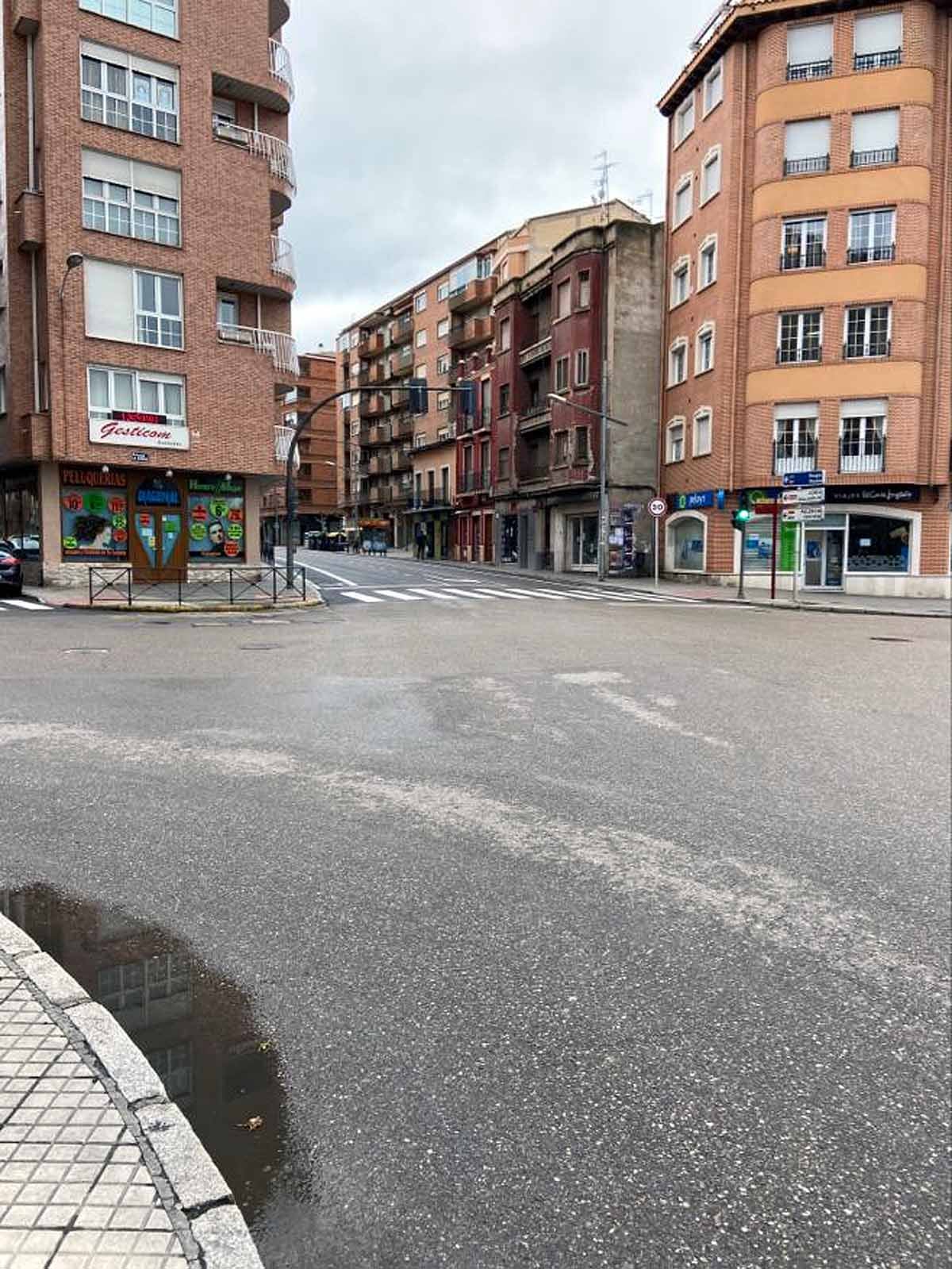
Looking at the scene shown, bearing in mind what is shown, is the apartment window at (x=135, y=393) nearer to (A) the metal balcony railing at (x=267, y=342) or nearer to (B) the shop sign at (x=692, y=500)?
(A) the metal balcony railing at (x=267, y=342)

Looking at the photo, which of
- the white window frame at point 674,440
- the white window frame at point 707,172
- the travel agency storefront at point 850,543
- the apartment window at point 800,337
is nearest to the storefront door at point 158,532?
the travel agency storefront at point 850,543

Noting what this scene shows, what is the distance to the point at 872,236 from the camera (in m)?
30.7

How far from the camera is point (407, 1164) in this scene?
2641 millimetres

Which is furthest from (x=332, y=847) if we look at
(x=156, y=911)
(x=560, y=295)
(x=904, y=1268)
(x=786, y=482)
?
(x=560, y=295)

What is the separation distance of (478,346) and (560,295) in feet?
63.4

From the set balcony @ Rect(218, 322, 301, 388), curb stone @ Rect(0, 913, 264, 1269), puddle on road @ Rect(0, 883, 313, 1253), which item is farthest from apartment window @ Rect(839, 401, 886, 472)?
curb stone @ Rect(0, 913, 264, 1269)

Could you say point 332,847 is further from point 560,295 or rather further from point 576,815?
point 560,295

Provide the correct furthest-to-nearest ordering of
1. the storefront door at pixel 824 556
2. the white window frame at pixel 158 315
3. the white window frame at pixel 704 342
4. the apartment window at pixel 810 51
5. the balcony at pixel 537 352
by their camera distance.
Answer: the balcony at pixel 537 352 → the white window frame at pixel 704 342 → the storefront door at pixel 824 556 → the apartment window at pixel 810 51 → the white window frame at pixel 158 315

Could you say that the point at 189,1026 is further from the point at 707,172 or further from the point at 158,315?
the point at 707,172

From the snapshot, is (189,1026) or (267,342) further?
(267,342)

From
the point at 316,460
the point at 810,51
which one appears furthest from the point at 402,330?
the point at 810,51

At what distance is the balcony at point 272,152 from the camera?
2873cm

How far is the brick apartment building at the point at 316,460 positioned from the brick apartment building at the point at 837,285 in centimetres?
6338

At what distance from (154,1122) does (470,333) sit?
6210 cm
